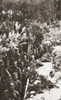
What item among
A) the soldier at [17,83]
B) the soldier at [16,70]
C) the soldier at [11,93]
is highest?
the soldier at [16,70]

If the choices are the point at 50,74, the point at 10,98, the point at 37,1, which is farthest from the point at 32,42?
the point at 37,1

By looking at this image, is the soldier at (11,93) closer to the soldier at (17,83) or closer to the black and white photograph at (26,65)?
the black and white photograph at (26,65)

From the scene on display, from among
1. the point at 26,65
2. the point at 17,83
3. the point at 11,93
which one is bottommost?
the point at 11,93

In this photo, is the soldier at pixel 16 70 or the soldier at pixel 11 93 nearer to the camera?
the soldier at pixel 11 93

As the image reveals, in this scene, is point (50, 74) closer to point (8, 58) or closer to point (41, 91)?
point (41, 91)

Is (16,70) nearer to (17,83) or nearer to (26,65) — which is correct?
(17,83)

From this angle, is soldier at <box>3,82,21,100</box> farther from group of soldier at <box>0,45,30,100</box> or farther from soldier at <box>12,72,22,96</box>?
soldier at <box>12,72,22,96</box>

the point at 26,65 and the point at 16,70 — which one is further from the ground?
the point at 26,65

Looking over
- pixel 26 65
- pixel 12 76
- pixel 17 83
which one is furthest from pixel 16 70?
pixel 26 65

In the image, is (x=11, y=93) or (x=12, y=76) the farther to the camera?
(x=12, y=76)

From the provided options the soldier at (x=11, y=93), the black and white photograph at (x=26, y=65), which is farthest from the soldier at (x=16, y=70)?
the soldier at (x=11, y=93)

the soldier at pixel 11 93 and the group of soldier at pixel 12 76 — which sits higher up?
the group of soldier at pixel 12 76

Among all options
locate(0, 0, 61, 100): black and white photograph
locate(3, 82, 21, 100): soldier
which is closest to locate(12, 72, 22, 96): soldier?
locate(0, 0, 61, 100): black and white photograph

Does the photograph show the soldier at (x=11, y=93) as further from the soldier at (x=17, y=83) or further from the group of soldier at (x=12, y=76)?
the soldier at (x=17, y=83)
